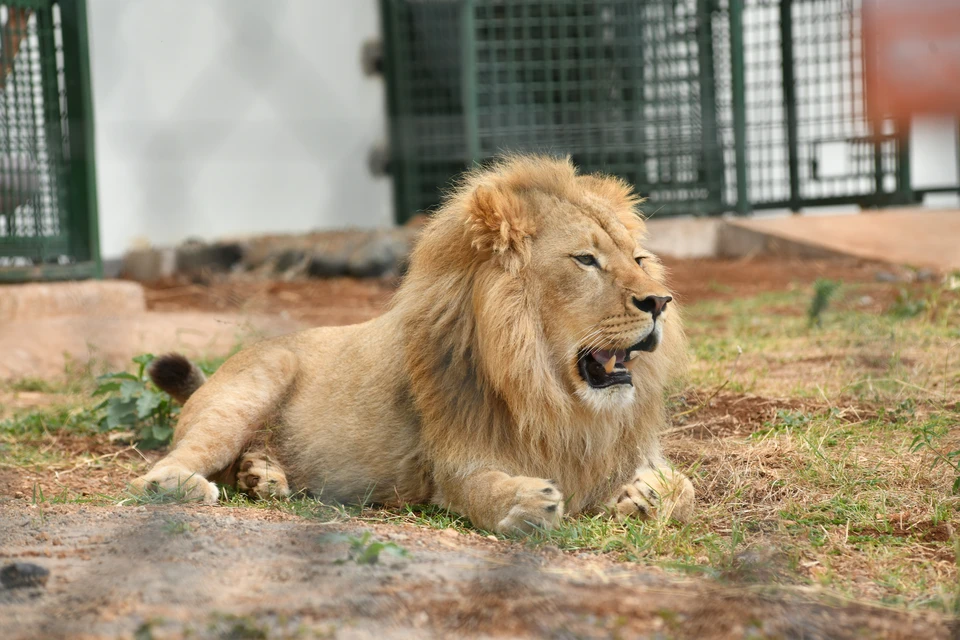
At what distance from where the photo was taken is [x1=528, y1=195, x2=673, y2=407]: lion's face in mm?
2928

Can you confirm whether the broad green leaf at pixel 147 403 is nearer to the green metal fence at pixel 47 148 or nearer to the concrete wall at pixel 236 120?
the concrete wall at pixel 236 120

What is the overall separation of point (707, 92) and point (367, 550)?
968 centimetres

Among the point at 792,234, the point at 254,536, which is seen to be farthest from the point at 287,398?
the point at 792,234

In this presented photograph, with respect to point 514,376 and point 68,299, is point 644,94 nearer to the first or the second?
point 68,299

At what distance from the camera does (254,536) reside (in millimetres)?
2449

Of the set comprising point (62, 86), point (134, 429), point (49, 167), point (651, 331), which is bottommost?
point (134, 429)

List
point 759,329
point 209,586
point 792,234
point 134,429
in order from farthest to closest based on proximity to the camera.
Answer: point 792,234 → point 759,329 → point 134,429 → point 209,586

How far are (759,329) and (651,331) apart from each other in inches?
135

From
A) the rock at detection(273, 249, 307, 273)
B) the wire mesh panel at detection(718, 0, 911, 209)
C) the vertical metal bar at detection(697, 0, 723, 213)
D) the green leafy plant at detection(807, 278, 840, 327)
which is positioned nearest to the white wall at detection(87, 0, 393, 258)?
the rock at detection(273, 249, 307, 273)

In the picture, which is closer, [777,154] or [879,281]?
[879,281]

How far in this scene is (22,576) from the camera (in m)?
2.02

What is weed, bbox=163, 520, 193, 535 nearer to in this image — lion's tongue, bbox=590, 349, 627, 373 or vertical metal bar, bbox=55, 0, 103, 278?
lion's tongue, bbox=590, 349, 627, 373

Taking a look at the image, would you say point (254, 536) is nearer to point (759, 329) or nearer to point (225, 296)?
point (759, 329)

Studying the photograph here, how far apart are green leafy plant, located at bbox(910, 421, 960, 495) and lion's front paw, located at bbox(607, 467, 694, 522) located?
730mm
